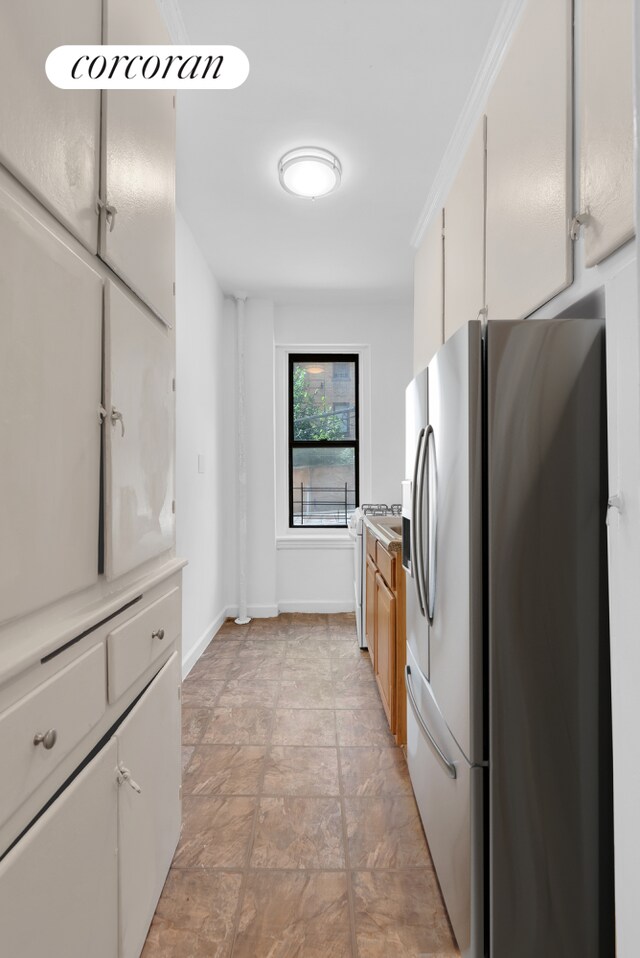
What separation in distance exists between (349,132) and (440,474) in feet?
5.72

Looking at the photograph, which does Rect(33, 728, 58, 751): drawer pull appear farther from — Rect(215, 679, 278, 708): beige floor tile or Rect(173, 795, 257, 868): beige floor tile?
Rect(215, 679, 278, 708): beige floor tile

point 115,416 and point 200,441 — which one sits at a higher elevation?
point 200,441

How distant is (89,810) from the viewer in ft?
3.27

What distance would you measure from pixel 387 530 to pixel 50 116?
7.93ft

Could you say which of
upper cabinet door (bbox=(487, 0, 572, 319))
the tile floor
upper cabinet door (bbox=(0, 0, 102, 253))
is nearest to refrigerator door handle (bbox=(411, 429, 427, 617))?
upper cabinet door (bbox=(487, 0, 572, 319))

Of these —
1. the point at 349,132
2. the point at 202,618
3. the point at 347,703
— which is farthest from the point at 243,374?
the point at 347,703

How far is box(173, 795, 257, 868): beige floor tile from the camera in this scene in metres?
1.67

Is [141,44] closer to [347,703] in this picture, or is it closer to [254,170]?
[254,170]

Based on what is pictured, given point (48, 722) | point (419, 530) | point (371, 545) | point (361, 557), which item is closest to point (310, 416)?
point (361, 557)

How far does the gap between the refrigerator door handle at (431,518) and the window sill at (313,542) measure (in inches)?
123

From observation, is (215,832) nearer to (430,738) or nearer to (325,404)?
(430,738)

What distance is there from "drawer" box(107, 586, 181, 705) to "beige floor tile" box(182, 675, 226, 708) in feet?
4.50

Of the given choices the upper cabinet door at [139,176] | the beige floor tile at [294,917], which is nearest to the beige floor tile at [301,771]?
the beige floor tile at [294,917]

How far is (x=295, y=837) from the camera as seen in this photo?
179 cm
